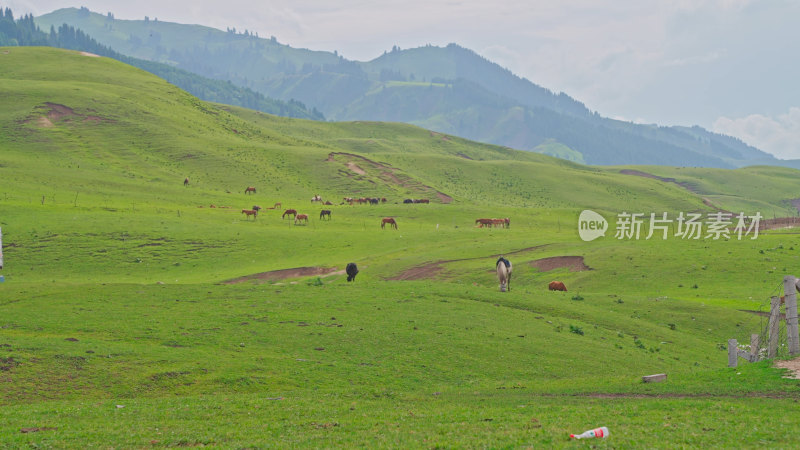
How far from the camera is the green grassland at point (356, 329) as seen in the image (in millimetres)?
16891

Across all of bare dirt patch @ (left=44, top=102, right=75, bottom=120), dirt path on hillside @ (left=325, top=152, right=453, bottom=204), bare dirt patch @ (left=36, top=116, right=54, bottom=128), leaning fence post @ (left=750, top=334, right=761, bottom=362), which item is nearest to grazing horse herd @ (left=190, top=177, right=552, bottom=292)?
dirt path on hillside @ (left=325, top=152, right=453, bottom=204)

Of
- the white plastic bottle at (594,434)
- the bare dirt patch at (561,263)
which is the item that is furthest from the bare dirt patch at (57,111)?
the white plastic bottle at (594,434)

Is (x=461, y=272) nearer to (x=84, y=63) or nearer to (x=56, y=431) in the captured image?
(x=56, y=431)

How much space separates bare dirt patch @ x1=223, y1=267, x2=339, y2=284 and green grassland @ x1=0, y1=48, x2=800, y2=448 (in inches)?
52.6

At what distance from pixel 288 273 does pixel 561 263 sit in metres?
21.6

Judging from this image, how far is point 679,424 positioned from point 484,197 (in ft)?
407

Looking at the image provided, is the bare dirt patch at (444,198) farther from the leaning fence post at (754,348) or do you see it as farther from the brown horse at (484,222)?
the leaning fence post at (754,348)

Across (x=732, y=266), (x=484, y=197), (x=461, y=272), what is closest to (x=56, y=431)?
(x=461, y=272)

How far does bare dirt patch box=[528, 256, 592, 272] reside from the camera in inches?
2089

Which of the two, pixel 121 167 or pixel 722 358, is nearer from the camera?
pixel 722 358

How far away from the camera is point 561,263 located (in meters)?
54.2

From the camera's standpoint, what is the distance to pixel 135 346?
2664 centimetres

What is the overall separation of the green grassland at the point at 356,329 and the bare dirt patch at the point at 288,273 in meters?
1.34

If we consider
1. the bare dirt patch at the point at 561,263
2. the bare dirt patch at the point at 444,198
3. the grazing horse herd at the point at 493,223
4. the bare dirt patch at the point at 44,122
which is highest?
the bare dirt patch at the point at 44,122
